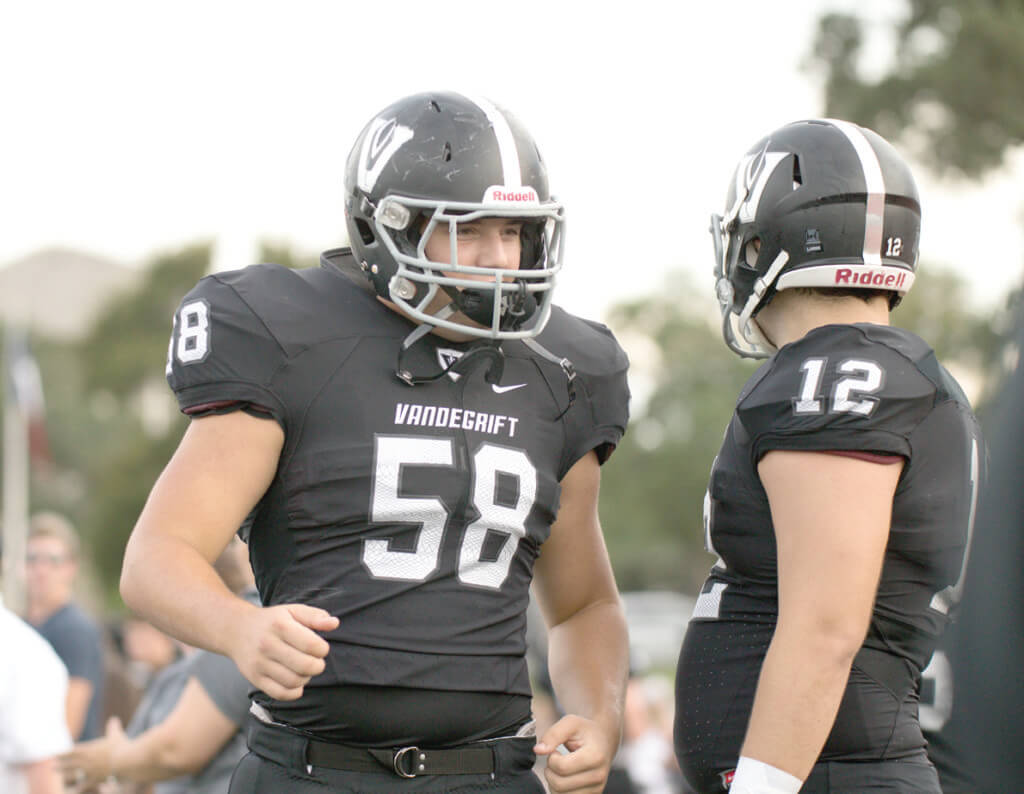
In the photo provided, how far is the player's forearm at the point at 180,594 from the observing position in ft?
7.52

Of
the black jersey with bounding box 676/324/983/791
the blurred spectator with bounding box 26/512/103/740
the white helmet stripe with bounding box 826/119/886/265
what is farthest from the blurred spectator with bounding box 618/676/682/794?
the white helmet stripe with bounding box 826/119/886/265

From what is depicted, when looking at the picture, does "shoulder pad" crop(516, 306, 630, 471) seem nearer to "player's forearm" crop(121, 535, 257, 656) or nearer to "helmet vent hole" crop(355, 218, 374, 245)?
"helmet vent hole" crop(355, 218, 374, 245)

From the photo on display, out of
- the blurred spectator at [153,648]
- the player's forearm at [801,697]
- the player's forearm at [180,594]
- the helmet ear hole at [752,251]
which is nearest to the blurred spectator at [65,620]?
the blurred spectator at [153,648]

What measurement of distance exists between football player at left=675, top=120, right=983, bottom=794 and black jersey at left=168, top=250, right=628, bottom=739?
1.36ft

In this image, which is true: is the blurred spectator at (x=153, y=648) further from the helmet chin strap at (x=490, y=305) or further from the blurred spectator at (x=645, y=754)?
the helmet chin strap at (x=490, y=305)

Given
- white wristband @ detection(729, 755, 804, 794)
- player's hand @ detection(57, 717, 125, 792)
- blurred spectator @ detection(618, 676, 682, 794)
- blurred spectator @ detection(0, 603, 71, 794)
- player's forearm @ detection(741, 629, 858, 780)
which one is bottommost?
blurred spectator @ detection(618, 676, 682, 794)

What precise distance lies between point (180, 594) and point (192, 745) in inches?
71.8

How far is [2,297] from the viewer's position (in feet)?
267

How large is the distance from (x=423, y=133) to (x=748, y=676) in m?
1.25

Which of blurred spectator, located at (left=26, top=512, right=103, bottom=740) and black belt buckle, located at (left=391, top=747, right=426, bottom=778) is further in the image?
blurred spectator, located at (left=26, top=512, right=103, bottom=740)

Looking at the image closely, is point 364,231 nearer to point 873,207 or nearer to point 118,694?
point 873,207

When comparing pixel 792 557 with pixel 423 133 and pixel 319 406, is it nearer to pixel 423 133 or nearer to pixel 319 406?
pixel 319 406

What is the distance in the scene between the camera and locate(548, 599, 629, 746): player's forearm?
9.11ft

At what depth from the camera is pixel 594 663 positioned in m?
2.87
